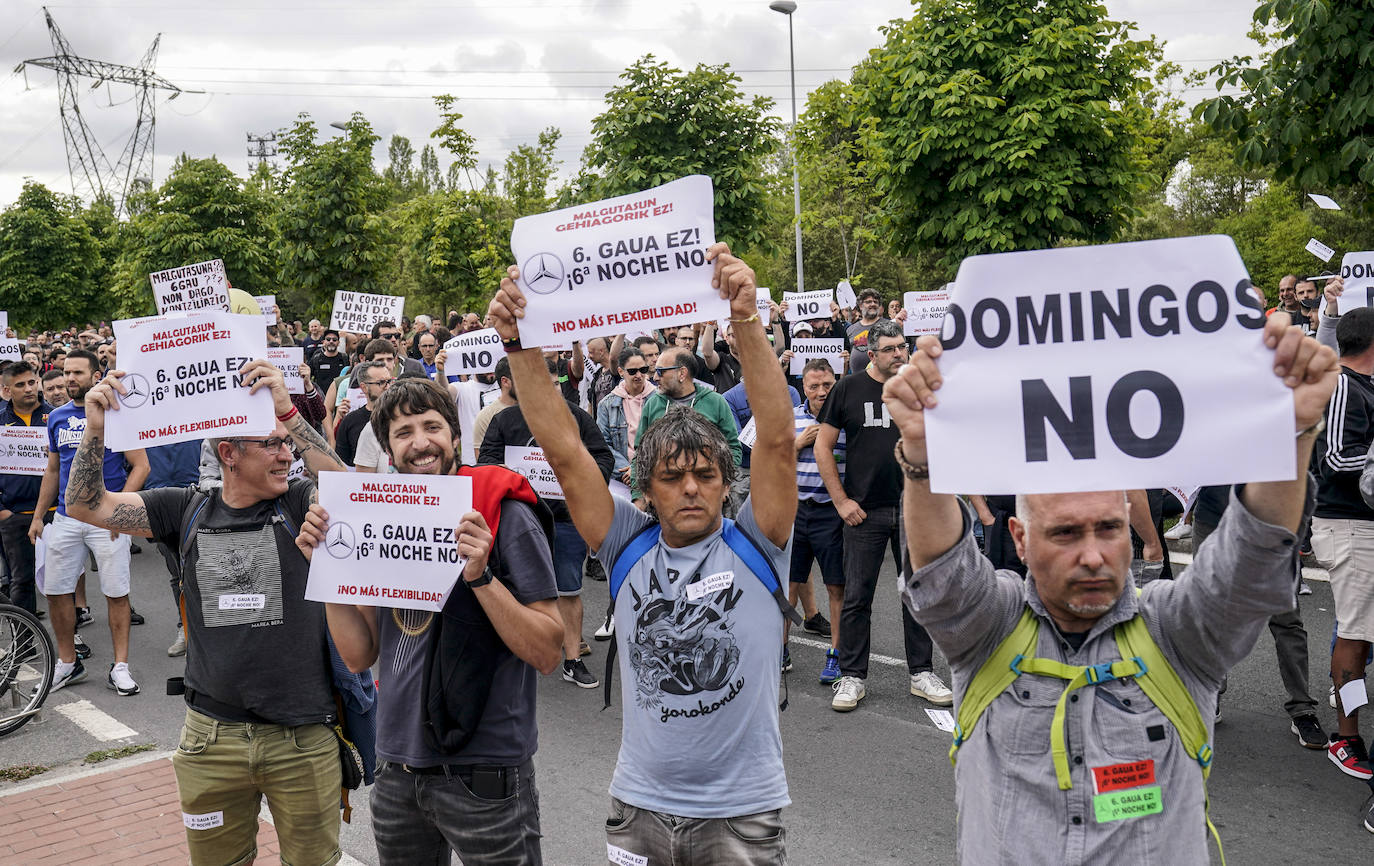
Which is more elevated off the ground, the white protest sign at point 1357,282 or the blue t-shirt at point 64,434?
the white protest sign at point 1357,282

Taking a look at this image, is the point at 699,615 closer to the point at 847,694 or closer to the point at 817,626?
the point at 847,694

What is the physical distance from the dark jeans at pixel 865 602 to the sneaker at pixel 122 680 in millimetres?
4833

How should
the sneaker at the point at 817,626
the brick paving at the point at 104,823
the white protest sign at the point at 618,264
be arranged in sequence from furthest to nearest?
the sneaker at the point at 817,626 → the brick paving at the point at 104,823 → the white protest sign at the point at 618,264

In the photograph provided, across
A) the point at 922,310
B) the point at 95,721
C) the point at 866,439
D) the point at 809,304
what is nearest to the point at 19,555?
the point at 95,721

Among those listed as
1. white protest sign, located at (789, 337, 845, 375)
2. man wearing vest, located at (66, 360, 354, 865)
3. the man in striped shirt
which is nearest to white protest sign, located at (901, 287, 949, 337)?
white protest sign, located at (789, 337, 845, 375)

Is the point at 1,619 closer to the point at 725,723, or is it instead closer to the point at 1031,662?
the point at 725,723

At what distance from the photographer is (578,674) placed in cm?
745

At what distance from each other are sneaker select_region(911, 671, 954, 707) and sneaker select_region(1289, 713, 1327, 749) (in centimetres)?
181

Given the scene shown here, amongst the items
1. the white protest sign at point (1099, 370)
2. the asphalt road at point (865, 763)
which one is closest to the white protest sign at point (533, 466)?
the asphalt road at point (865, 763)

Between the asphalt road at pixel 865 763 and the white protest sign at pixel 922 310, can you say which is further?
the white protest sign at pixel 922 310

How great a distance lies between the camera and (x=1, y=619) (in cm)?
705

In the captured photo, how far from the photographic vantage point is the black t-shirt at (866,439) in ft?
22.4

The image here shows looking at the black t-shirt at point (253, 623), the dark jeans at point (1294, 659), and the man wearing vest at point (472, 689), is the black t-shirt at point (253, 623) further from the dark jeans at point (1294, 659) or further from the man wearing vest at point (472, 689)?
the dark jeans at point (1294, 659)

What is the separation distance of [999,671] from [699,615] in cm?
96
